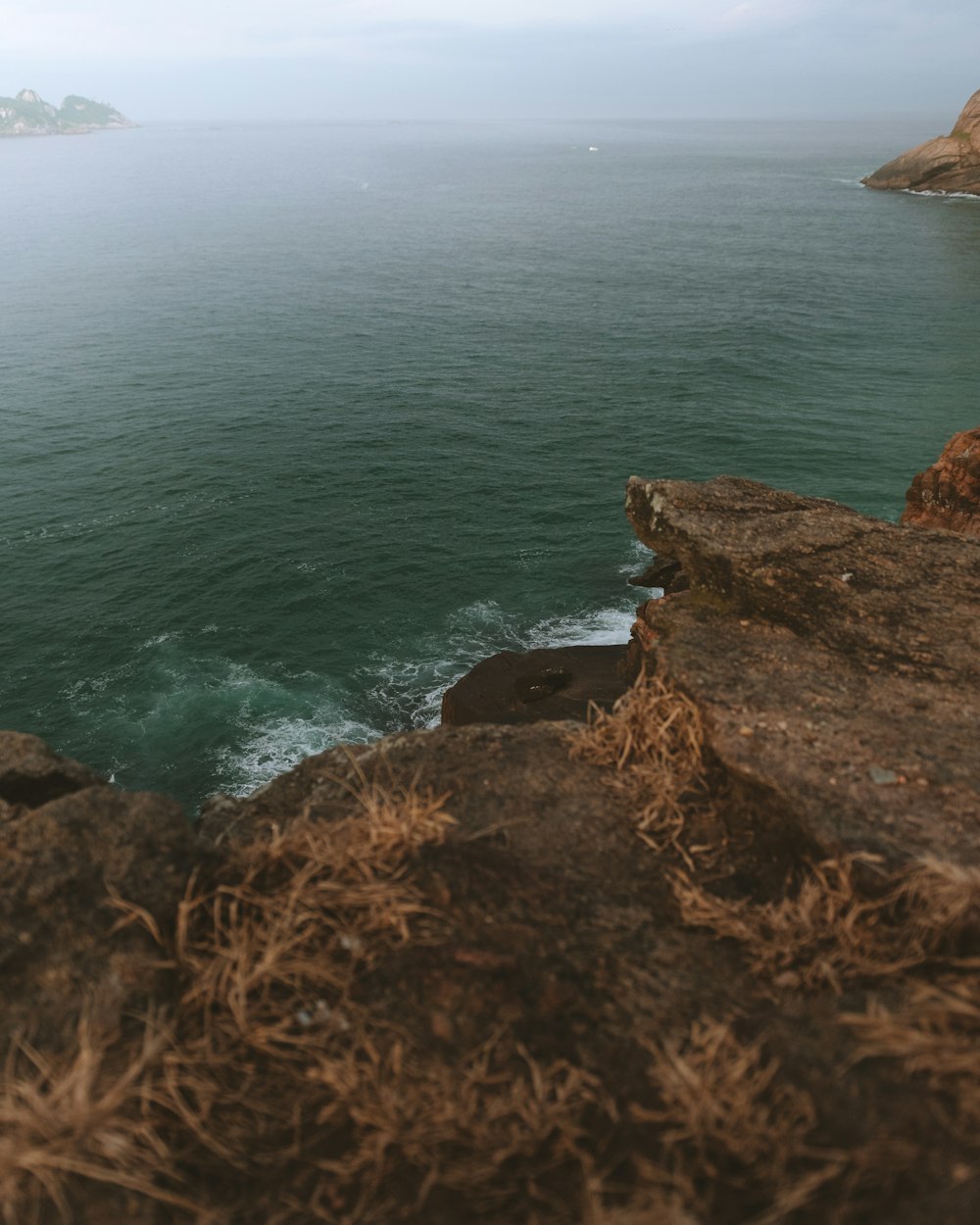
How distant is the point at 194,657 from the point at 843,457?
31.7 meters

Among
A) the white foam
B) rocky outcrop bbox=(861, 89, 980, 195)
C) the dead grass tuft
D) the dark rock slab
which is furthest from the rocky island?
rocky outcrop bbox=(861, 89, 980, 195)

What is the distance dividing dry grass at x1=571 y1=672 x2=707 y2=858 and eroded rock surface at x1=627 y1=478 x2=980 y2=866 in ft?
0.88

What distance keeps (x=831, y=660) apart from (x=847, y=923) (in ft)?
15.3

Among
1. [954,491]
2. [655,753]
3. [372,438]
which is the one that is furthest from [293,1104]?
[372,438]

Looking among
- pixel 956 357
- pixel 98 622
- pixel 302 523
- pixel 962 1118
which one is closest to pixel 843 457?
pixel 956 357

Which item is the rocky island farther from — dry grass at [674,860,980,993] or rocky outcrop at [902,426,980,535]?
rocky outcrop at [902,426,980,535]

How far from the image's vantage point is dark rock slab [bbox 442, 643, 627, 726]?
23000 millimetres

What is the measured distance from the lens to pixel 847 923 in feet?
18.0

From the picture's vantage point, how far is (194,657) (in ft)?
91.9

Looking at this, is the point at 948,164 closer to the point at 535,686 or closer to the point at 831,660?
the point at 535,686

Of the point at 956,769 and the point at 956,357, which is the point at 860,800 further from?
the point at 956,357

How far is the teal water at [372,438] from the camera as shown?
27.4 m

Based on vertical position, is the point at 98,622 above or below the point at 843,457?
below

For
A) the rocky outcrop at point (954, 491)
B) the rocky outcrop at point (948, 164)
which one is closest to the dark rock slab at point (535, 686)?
the rocky outcrop at point (954, 491)
